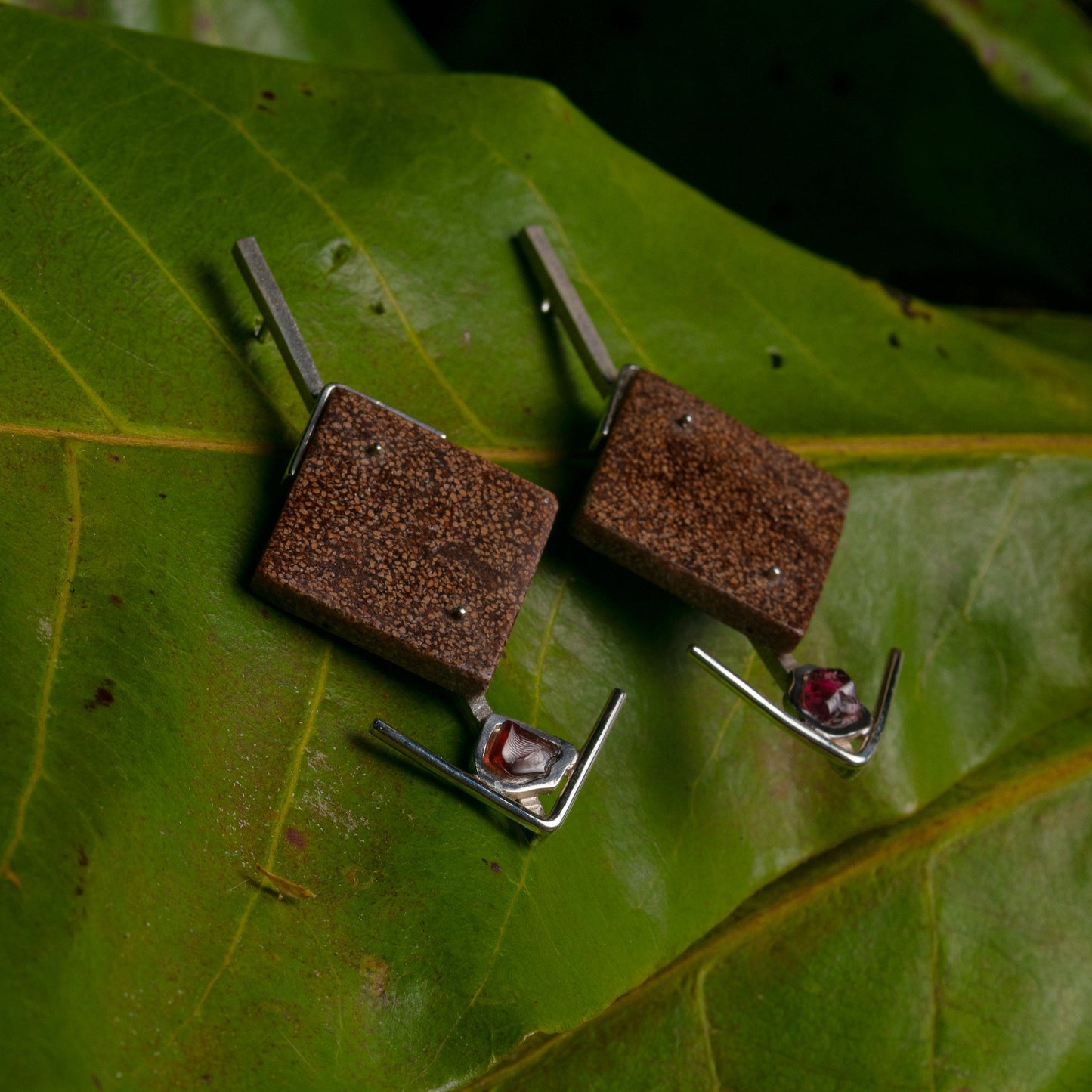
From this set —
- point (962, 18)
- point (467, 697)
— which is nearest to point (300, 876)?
point (467, 697)

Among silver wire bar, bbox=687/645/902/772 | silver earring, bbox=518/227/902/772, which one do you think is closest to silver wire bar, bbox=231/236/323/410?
silver earring, bbox=518/227/902/772

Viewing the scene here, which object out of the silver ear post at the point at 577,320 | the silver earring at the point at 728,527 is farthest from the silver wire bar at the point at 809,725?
the silver ear post at the point at 577,320

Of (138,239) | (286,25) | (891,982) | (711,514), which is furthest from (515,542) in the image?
(286,25)

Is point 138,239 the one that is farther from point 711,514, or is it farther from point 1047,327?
point 1047,327

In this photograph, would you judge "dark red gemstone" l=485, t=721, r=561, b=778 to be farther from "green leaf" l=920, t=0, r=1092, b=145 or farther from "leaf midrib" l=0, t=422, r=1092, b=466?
"green leaf" l=920, t=0, r=1092, b=145

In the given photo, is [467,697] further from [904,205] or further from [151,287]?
[904,205]

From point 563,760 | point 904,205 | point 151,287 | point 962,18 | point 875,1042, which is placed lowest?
point 875,1042
